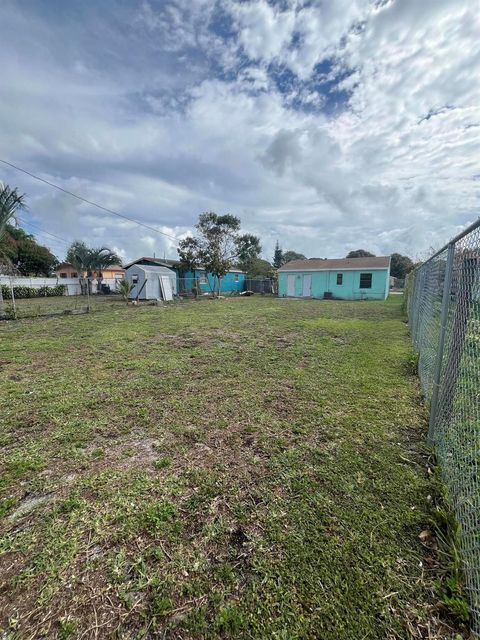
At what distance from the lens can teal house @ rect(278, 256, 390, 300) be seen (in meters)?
21.1

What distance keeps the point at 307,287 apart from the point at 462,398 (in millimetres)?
21858

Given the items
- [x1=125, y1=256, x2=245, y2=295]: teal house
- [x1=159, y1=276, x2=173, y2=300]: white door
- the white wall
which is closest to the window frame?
[x1=125, y1=256, x2=245, y2=295]: teal house

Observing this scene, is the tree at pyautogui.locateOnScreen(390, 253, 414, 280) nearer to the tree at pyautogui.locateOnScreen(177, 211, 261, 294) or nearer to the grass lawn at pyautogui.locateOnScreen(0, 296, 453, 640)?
the tree at pyautogui.locateOnScreen(177, 211, 261, 294)

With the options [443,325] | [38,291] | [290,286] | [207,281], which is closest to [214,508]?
[443,325]

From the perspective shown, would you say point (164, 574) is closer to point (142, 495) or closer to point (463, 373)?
point (142, 495)

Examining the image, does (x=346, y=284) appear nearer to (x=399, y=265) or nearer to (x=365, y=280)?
(x=365, y=280)

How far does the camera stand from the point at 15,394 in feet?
12.2

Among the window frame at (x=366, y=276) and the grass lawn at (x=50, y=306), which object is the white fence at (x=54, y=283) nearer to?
the grass lawn at (x=50, y=306)

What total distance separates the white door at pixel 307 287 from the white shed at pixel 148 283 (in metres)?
10.7

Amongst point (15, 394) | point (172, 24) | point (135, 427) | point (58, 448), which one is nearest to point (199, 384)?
point (135, 427)

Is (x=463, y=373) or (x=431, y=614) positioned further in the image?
(x=463, y=373)

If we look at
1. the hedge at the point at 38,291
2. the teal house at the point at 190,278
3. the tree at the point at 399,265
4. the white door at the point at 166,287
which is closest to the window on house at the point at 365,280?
the teal house at the point at 190,278

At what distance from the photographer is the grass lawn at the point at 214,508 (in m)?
1.29

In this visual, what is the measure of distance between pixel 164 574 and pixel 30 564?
0.71 m
